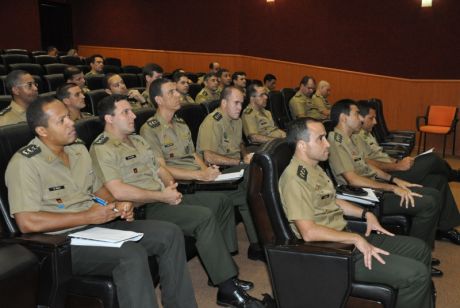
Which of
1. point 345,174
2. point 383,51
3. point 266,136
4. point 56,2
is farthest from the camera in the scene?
point 56,2

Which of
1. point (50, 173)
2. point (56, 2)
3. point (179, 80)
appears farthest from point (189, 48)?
point (50, 173)

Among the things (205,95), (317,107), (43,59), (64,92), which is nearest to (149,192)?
(64,92)

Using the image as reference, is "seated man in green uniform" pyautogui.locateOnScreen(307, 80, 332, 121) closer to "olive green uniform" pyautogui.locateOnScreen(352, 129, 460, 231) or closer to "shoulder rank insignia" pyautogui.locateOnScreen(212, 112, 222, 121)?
"olive green uniform" pyautogui.locateOnScreen(352, 129, 460, 231)

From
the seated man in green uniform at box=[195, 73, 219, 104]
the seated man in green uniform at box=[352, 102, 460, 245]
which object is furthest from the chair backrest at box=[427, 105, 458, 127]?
the seated man in green uniform at box=[195, 73, 219, 104]

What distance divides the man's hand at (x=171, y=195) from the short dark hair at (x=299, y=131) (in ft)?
2.32

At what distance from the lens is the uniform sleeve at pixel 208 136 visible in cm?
360

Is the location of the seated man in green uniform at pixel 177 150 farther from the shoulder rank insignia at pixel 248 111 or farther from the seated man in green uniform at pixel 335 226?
the shoulder rank insignia at pixel 248 111

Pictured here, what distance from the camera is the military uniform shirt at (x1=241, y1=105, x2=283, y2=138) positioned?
462cm

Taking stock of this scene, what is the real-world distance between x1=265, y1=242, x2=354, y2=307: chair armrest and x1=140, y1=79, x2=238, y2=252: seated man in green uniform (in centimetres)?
93

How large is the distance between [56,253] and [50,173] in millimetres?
471

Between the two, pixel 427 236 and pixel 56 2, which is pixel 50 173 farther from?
pixel 56 2

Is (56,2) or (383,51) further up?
(56,2)

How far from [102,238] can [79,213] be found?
0.69 ft

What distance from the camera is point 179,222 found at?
8.43ft
